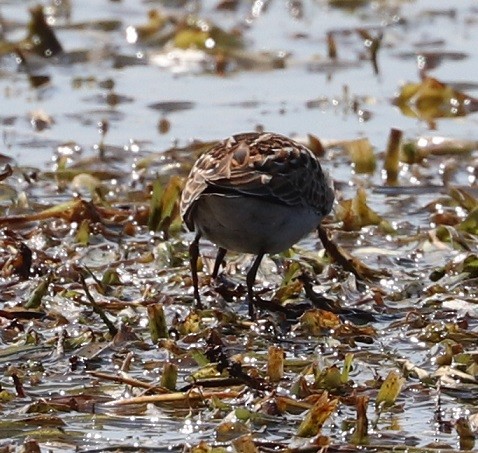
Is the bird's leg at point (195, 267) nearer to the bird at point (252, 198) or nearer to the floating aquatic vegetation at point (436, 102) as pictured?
the bird at point (252, 198)

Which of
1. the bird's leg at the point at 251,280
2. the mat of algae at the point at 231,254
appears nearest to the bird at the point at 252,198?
the bird's leg at the point at 251,280

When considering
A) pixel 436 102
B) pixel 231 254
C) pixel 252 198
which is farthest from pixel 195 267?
pixel 436 102

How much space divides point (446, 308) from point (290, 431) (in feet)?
6.06

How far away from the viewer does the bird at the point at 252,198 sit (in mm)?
6672

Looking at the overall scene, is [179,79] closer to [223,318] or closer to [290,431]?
[223,318]

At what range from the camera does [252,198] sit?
6691 millimetres

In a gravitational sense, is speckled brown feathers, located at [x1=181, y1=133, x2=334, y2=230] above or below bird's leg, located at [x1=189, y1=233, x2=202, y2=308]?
above

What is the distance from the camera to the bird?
6.67 meters

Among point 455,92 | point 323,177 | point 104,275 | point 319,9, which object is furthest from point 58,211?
point 319,9

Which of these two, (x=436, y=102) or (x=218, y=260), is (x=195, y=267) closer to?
(x=218, y=260)

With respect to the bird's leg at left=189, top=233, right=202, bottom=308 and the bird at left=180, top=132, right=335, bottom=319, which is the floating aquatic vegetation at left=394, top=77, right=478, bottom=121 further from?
the bird's leg at left=189, top=233, right=202, bottom=308

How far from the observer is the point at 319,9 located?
15.8 metres

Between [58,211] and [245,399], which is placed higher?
[58,211]

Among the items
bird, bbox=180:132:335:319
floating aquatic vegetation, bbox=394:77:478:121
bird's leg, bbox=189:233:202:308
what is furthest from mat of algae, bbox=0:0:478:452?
bird, bbox=180:132:335:319
